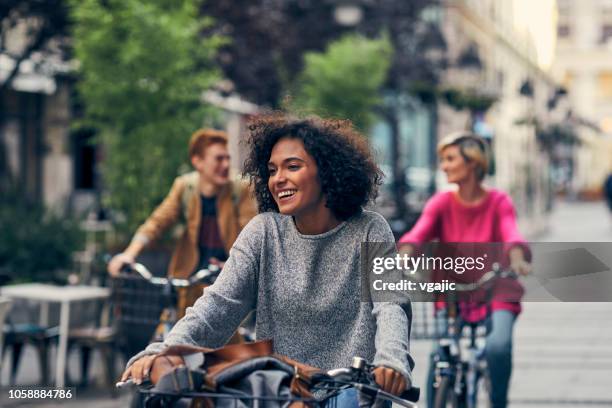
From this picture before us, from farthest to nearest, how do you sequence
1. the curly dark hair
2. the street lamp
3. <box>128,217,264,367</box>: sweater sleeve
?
the street lamp
the curly dark hair
<box>128,217,264,367</box>: sweater sleeve

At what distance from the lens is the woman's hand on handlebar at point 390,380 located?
307 centimetres

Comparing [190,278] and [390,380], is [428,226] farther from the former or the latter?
[390,380]

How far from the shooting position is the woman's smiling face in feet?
11.6

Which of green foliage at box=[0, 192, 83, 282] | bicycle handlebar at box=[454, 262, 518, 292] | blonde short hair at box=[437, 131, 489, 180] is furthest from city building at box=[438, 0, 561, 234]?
bicycle handlebar at box=[454, 262, 518, 292]

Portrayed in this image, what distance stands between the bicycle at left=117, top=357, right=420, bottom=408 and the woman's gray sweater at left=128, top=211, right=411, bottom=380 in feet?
1.35

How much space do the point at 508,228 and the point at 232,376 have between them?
3352 mm

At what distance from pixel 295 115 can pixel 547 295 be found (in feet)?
4.72

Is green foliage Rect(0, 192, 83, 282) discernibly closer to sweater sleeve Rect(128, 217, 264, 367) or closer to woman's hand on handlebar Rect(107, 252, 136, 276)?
woman's hand on handlebar Rect(107, 252, 136, 276)

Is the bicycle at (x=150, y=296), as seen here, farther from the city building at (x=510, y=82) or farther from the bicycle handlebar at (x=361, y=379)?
the city building at (x=510, y=82)

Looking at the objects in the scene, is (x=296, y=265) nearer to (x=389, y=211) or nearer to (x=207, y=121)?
(x=207, y=121)

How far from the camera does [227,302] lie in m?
3.44

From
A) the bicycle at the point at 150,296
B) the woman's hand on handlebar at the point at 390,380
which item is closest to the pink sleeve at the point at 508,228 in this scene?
the bicycle at the point at 150,296

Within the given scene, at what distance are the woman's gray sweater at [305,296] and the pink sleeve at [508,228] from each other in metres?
2.19

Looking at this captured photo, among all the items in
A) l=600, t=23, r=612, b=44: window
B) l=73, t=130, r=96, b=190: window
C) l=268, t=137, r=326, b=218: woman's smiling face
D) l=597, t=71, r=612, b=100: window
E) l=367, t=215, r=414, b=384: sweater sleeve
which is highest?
l=600, t=23, r=612, b=44: window
